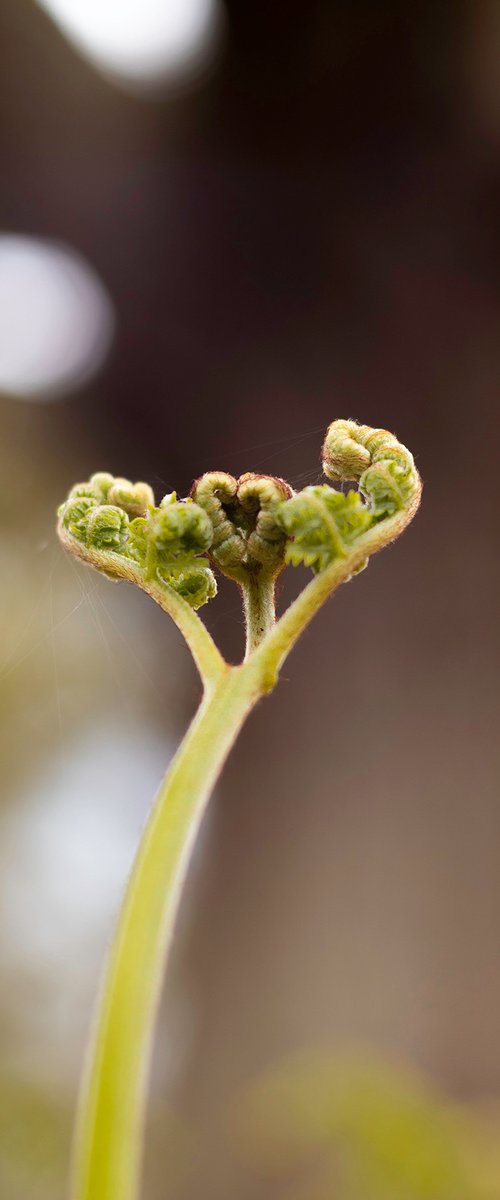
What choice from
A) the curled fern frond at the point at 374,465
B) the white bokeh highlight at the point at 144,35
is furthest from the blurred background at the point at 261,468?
the curled fern frond at the point at 374,465

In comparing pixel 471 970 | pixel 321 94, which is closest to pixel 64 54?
pixel 321 94

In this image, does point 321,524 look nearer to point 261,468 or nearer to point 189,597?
point 189,597

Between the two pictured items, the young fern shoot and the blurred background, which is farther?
the blurred background

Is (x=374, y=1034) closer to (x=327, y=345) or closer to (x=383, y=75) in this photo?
(x=327, y=345)

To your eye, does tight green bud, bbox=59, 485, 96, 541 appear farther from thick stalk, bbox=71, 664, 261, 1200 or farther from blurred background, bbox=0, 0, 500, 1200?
blurred background, bbox=0, 0, 500, 1200

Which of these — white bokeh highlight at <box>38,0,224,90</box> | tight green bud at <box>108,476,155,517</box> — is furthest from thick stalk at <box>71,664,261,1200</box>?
white bokeh highlight at <box>38,0,224,90</box>

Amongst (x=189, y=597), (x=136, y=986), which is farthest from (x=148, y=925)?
(x=189, y=597)
